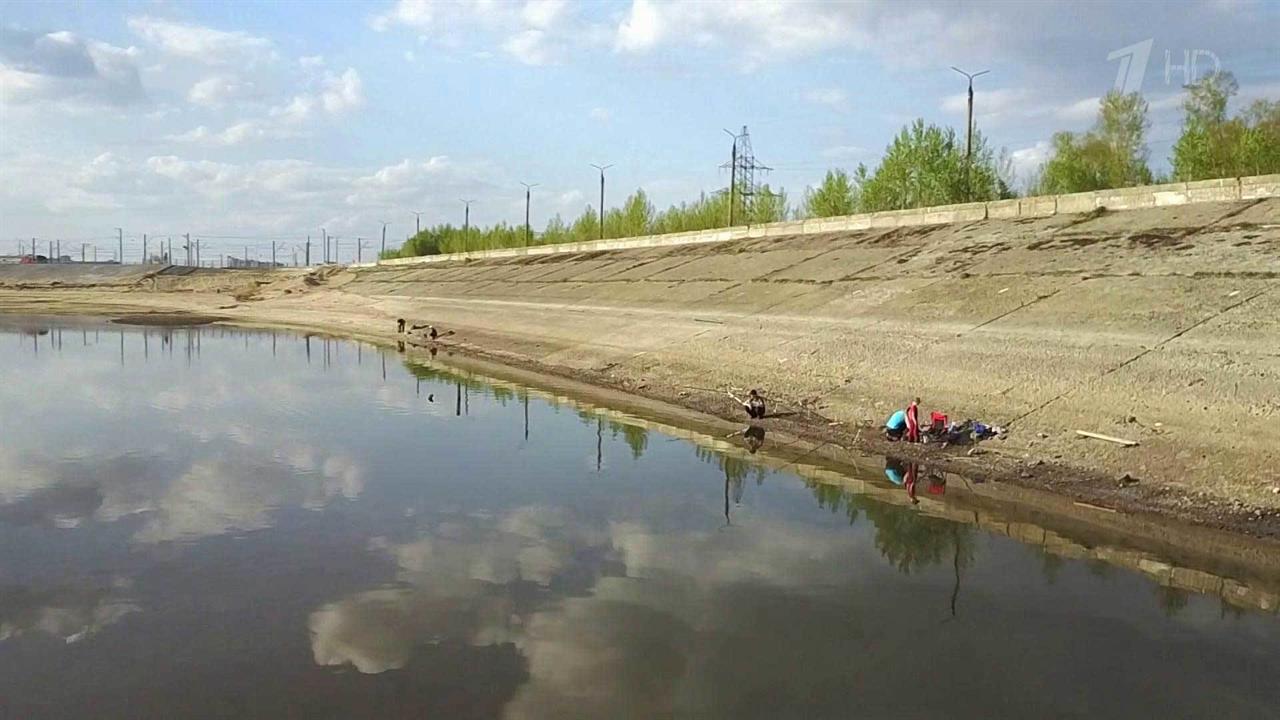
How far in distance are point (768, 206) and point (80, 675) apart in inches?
2982

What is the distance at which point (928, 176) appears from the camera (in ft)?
187

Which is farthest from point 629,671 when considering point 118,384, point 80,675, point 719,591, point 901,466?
point 118,384

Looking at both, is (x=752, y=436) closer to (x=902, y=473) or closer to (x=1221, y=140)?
(x=902, y=473)

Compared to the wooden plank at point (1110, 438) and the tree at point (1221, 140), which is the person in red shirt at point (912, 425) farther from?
the tree at point (1221, 140)

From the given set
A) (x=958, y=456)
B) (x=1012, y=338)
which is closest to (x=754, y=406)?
(x=958, y=456)

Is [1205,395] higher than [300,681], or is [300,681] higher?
[1205,395]

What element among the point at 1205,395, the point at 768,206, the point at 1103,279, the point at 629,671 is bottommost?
the point at 629,671

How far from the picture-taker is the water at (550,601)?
24.6ft

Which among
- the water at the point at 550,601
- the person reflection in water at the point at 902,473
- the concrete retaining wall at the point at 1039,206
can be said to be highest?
the concrete retaining wall at the point at 1039,206

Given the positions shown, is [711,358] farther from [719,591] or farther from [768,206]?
[768,206]

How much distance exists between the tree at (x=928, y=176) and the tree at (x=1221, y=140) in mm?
11053

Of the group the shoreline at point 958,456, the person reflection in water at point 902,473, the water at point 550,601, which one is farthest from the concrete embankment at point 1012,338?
the water at point 550,601

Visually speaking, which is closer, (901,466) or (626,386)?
(901,466)

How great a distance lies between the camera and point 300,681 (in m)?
7.54
